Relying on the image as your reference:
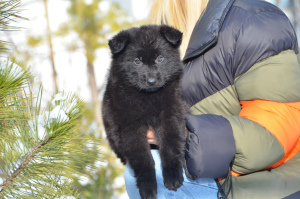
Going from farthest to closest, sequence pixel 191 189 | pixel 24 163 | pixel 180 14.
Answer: pixel 180 14, pixel 191 189, pixel 24 163

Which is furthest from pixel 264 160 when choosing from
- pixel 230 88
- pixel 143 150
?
pixel 143 150

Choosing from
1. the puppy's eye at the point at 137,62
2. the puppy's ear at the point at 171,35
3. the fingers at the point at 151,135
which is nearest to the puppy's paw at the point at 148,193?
the fingers at the point at 151,135

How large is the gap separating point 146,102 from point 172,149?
33 centimetres

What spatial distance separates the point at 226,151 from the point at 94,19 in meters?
5.55

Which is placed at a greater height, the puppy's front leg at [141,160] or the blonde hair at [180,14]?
the blonde hair at [180,14]

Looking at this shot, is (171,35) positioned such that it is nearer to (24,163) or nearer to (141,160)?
(141,160)

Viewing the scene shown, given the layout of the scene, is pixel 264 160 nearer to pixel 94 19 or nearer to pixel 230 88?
pixel 230 88

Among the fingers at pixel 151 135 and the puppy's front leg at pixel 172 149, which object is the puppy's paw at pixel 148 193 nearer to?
the puppy's front leg at pixel 172 149

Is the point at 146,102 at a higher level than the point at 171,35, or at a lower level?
lower

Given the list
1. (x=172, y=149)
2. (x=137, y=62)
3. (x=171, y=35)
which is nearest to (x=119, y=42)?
(x=137, y=62)

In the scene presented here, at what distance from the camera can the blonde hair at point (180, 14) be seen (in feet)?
7.64

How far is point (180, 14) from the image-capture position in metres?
2.47

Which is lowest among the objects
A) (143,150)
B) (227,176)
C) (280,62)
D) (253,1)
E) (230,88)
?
(227,176)

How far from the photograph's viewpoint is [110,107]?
1902 millimetres
